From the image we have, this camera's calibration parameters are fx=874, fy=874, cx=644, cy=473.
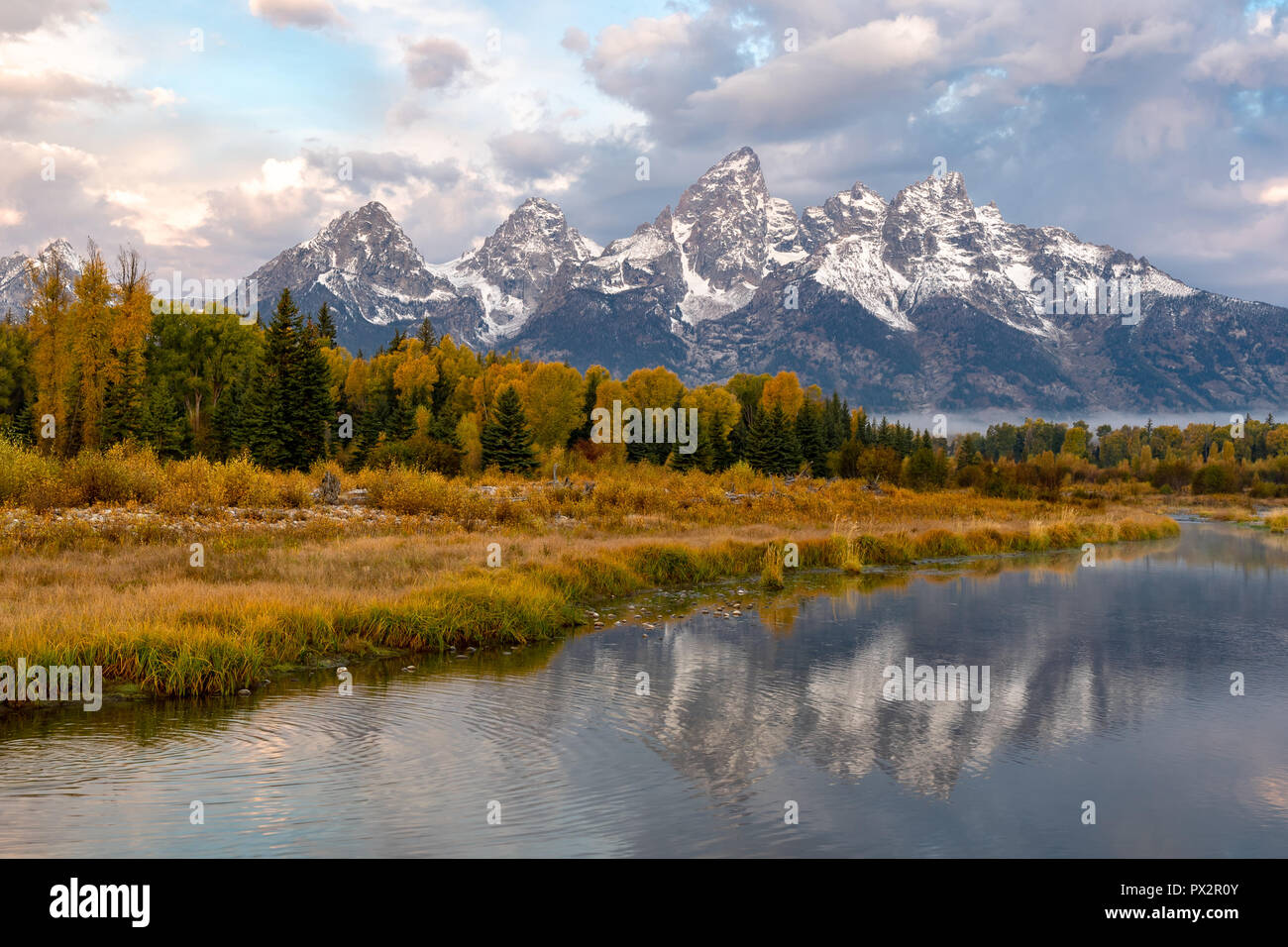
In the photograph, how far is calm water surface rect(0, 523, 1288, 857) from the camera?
10.7 metres

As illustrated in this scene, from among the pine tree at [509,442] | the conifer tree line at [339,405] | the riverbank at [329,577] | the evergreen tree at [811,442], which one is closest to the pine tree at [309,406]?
the conifer tree line at [339,405]

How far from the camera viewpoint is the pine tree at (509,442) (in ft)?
262

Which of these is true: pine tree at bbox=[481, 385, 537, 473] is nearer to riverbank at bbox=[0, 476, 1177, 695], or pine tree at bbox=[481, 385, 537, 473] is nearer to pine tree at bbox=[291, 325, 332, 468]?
pine tree at bbox=[291, 325, 332, 468]

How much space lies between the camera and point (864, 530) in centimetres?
4309

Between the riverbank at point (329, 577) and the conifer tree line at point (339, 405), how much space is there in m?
30.2

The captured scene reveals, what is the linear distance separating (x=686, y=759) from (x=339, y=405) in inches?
3432

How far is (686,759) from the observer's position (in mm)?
13633

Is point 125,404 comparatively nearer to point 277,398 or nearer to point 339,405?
point 277,398

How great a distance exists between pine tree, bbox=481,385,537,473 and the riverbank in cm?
3678

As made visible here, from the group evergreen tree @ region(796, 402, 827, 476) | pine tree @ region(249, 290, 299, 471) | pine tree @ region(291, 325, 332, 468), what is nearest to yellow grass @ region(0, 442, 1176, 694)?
pine tree @ region(249, 290, 299, 471)

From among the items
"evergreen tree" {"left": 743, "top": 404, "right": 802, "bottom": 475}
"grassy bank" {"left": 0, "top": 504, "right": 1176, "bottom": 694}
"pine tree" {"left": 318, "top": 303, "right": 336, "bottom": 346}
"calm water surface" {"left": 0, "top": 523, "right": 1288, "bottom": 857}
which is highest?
"pine tree" {"left": 318, "top": 303, "right": 336, "bottom": 346}

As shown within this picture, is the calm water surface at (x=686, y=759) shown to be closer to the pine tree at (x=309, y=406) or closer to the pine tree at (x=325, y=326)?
the pine tree at (x=309, y=406)

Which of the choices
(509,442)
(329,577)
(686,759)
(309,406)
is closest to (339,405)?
(509,442)
